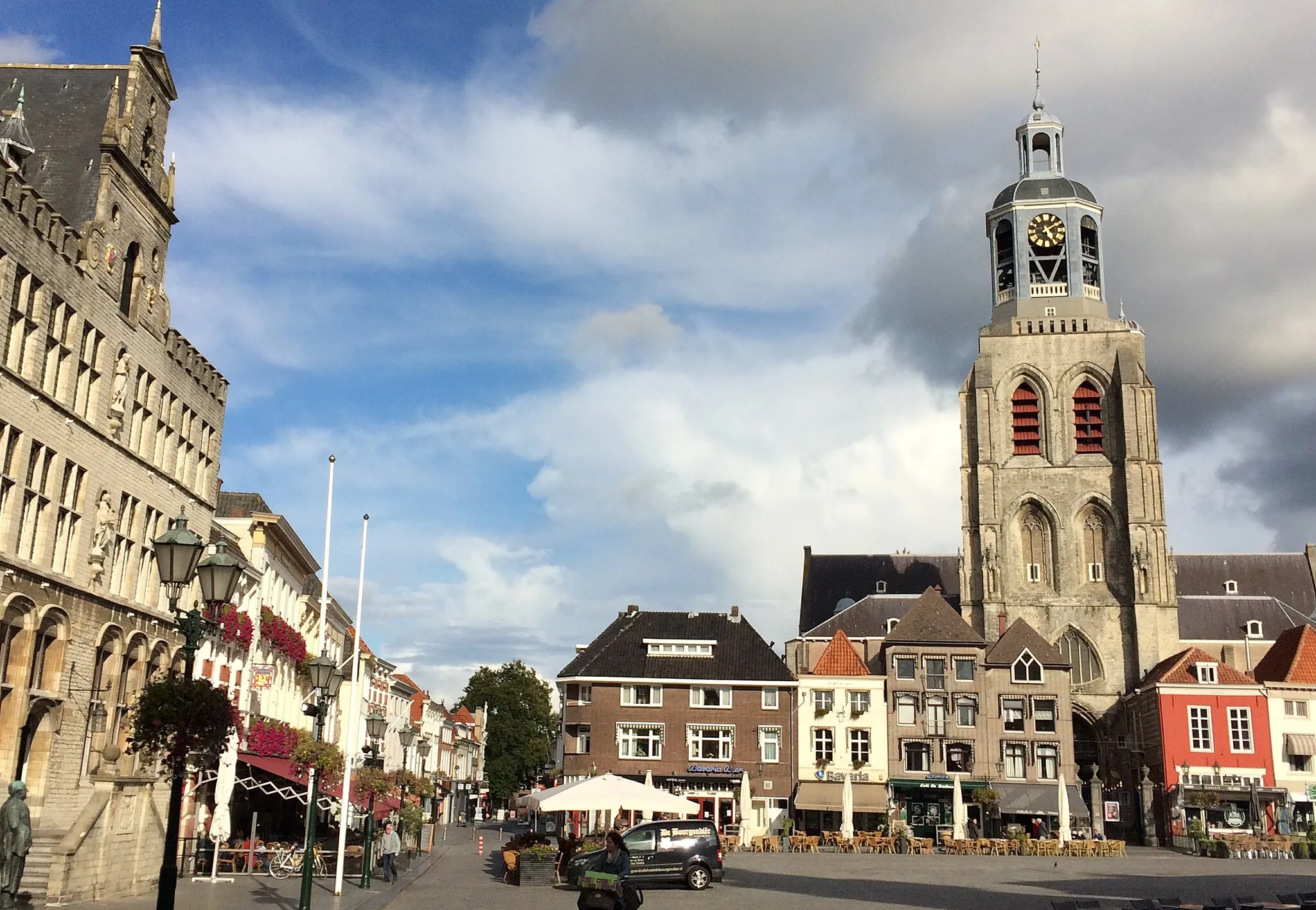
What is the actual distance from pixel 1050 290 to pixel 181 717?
71.3 metres

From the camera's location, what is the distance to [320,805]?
123 ft

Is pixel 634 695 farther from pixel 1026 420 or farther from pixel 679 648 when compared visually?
pixel 1026 420

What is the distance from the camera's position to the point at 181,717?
1454cm

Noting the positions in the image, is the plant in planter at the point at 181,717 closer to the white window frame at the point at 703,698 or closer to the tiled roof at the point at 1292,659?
the white window frame at the point at 703,698

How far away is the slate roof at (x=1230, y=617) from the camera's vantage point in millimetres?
73250

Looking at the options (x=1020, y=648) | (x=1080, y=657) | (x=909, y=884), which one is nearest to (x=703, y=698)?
(x=1020, y=648)

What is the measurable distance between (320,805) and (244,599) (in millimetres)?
6858

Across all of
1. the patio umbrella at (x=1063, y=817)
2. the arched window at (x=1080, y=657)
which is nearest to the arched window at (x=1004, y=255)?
the arched window at (x=1080, y=657)

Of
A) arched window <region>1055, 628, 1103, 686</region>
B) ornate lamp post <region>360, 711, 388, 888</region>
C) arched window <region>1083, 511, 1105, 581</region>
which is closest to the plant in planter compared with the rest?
ornate lamp post <region>360, 711, 388, 888</region>

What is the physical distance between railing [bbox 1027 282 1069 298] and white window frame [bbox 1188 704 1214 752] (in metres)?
28.3

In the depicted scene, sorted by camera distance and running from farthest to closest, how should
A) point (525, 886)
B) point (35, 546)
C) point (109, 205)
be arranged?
1. point (525, 886)
2. point (109, 205)
3. point (35, 546)

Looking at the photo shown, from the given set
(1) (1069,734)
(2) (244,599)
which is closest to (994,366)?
(1) (1069,734)

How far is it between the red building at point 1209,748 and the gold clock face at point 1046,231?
28.4 metres

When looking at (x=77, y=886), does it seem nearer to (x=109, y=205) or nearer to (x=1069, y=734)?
(x=109, y=205)
